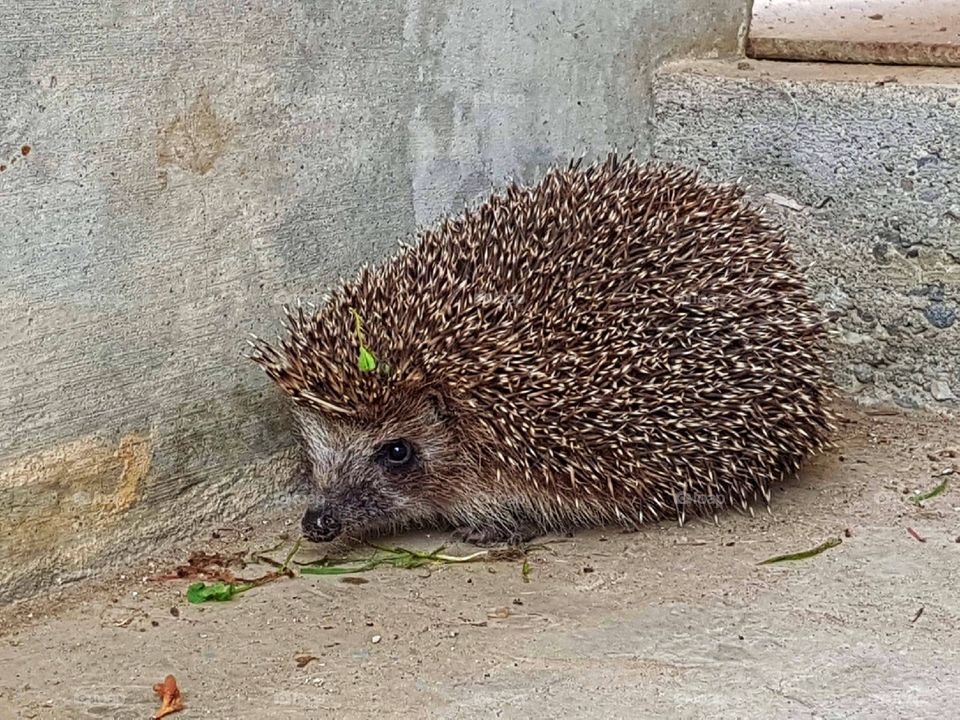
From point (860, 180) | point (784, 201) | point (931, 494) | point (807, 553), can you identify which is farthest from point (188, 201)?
point (931, 494)

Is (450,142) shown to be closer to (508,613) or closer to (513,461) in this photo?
(513,461)

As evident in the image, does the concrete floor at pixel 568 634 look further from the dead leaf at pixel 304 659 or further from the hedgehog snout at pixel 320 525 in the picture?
the hedgehog snout at pixel 320 525

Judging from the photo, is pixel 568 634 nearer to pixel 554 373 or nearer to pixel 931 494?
pixel 554 373

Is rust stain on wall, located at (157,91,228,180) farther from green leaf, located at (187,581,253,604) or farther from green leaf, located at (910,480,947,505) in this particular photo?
green leaf, located at (910,480,947,505)

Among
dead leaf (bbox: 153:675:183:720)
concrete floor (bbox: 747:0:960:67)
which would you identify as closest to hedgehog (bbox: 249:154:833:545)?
dead leaf (bbox: 153:675:183:720)

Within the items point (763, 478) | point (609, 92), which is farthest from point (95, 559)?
point (609, 92)

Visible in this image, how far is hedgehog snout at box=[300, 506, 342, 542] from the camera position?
444cm

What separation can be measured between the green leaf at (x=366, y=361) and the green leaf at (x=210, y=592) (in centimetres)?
82

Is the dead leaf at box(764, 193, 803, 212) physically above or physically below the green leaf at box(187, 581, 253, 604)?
above

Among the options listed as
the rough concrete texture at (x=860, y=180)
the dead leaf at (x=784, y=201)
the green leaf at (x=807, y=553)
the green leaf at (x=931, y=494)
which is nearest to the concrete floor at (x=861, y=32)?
the rough concrete texture at (x=860, y=180)

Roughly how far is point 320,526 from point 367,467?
0.89 feet

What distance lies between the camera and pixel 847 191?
550 centimetres

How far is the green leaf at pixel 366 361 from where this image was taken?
4359 mm

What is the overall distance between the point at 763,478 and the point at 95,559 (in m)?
2.32
